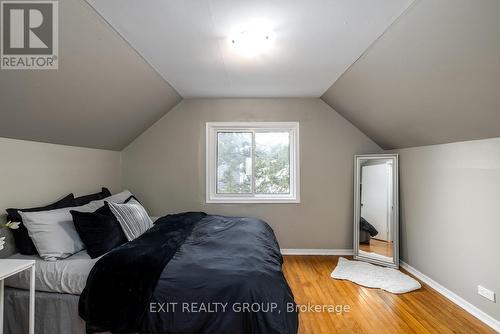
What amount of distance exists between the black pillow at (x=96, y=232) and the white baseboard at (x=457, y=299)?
10.5ft

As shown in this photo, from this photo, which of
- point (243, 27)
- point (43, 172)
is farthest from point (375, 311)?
point (43, 172)

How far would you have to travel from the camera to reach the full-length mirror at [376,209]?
3453 millimetres

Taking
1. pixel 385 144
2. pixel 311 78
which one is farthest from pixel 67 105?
pixel 385 144

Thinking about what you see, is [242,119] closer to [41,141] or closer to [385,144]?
[385,144]

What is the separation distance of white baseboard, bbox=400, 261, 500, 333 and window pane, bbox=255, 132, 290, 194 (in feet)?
6.34

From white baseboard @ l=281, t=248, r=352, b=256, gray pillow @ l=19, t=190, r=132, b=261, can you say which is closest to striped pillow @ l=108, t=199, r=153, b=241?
gray pillow @ l=19, t=190, r=132, b=261

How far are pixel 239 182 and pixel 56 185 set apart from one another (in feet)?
7.55

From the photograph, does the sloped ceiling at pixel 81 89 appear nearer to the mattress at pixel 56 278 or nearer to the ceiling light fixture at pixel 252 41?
the ceiling light fixture at pixel 252 41

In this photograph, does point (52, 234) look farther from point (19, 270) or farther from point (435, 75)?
point (435, 75)

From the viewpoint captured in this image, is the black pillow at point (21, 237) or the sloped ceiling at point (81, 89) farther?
the black pillow at point (21, 237)

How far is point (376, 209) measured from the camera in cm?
361

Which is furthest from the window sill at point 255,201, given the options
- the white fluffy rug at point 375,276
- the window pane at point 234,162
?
the white fluffy rug at point 375,276

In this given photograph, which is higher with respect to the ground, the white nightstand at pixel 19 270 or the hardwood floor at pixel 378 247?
the white nightstand at pixel 19 270

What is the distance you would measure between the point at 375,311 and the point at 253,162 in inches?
96.1
